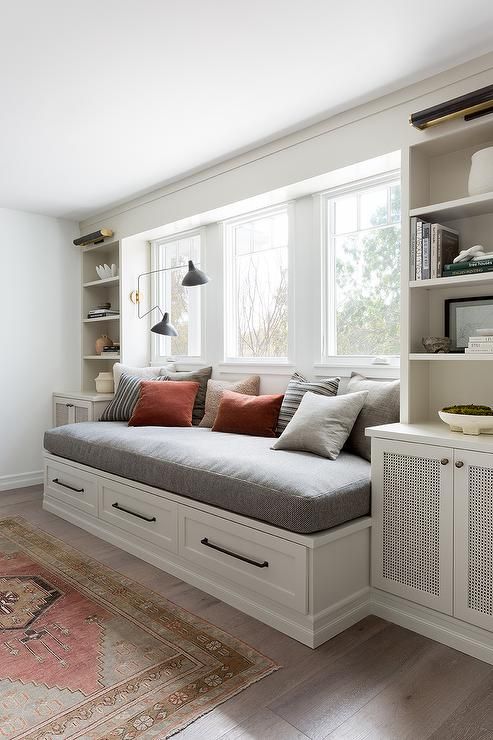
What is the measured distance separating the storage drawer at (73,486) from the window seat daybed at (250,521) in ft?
0.53

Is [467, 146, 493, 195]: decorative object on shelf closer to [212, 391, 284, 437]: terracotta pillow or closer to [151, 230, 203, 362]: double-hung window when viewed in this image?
[212, 391, 284, 437]: terracotta pillow

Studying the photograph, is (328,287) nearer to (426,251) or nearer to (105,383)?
(426,251)

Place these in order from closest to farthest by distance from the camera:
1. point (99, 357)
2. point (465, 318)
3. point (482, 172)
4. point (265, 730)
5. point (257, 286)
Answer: point (265, 730)
point (482, 172)
point (465, 318)
point (257, 286)
point (99, 357)

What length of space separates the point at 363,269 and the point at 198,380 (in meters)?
1.55

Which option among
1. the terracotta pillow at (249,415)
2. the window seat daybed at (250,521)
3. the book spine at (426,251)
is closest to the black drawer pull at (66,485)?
the window seat daybed at (250,521)

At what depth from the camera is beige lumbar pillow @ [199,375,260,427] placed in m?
3.71

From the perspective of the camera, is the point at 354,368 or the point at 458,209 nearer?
the point at 458,209

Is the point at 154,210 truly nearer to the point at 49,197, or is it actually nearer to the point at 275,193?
the point at 49,197

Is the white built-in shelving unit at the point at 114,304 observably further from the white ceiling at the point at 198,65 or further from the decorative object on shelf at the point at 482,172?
the decorative object on shelf at the point at 482,172

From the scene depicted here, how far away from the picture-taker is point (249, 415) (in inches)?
130

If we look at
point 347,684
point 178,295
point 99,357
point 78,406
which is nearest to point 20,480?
point 78,406

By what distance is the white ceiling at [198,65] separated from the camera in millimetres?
2049

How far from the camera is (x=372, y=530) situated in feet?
7.66

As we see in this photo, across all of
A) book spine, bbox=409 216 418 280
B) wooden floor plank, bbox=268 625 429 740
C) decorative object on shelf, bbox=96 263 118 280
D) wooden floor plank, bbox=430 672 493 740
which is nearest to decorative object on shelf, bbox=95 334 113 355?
decorative object on shelf, bbox=96 263 118 280
